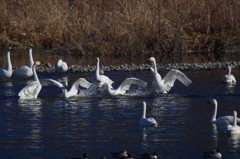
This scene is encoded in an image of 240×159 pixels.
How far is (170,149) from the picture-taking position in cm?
825

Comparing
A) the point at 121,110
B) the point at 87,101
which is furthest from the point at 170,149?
the point at 87,101

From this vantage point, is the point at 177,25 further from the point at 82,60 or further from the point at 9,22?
the point at 9,22

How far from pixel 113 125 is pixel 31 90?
440cm

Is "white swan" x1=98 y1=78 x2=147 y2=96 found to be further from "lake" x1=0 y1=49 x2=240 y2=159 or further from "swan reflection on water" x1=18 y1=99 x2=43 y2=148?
"swan reflection on water" x1=18 y1=99 x2=43 y2=148

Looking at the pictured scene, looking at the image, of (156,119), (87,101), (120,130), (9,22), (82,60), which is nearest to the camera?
(120,130)

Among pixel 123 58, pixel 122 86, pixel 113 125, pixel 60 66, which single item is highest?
pixel 123 58

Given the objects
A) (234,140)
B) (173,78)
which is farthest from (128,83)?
(234,140)

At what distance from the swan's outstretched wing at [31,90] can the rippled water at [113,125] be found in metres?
0.27

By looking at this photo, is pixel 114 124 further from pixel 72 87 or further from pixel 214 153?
pixel 72 87

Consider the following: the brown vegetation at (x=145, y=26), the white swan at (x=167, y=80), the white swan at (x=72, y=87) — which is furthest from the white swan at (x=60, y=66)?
the brown vegetation at (x=145, y=26)

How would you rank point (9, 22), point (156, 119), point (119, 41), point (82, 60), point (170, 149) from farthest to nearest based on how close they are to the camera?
point (9, 22) < point (119, 41) < point (82, 60) < point (156, 119) < point (170, 149)

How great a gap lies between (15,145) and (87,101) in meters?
4.52

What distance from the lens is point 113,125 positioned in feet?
33.0

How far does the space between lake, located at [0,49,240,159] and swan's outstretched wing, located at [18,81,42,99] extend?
225 mm
